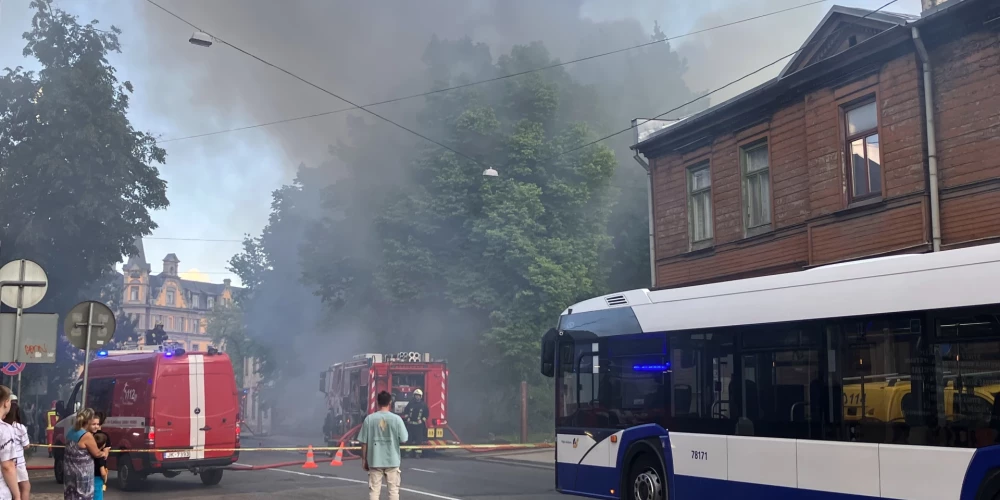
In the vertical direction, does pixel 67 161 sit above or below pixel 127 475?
above

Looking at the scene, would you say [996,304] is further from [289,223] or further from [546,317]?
[289,223]

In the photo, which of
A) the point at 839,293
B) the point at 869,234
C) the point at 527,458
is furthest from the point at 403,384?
the point at 839,293

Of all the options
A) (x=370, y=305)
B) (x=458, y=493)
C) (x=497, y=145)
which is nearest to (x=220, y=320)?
(x=370, y=305)

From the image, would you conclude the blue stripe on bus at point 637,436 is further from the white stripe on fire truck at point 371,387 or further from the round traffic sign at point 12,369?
the white stripe on fire truck at point 371,387

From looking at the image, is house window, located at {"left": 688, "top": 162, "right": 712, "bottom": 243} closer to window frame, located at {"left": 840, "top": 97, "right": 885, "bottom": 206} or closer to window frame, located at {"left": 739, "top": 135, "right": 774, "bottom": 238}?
window frame, located at {"left": 739, "top": 135, "right": 774, "bottom": 238}

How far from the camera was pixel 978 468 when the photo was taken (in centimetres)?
714

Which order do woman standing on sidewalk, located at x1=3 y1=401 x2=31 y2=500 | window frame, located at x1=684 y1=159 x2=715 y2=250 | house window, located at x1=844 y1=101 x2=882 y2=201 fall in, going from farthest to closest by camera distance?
window frame, located at x1=684 y1=159 x2=715 y2=250
house window, located at x1=844 y1=101 x2=882 y2=201
woman standing on sidewalk, located at x1=3 y1=401 x2=31 y2=500

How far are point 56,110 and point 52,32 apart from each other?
125 inches

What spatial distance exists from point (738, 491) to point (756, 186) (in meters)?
11.7

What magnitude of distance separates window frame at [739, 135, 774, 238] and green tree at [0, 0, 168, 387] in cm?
2199

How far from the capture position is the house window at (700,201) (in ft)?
70.5

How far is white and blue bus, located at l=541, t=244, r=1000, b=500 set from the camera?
7383 mm

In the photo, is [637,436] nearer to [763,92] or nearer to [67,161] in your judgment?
[763,92]

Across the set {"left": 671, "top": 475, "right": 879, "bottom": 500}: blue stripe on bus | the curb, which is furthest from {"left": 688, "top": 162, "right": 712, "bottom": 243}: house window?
{"left": 671, "top": 475, "right": 879, "bottom": 500}: blue stripe on bus
